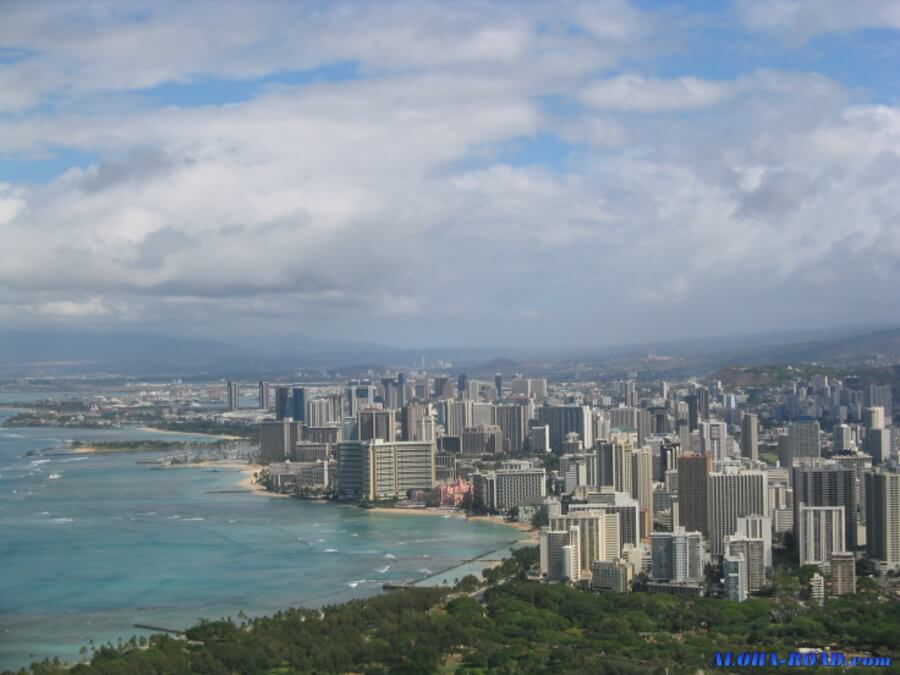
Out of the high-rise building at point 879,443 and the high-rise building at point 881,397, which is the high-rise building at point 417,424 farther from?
the high-rise building at point 881,397

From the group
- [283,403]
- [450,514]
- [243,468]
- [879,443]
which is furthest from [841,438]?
[283,403]

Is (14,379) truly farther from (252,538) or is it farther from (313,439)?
(252,538)

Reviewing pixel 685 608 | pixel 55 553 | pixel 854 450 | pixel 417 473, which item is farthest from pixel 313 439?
pixel 685 608

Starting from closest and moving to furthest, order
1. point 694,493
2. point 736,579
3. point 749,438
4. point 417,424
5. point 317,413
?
1. point 736,579
2. point 694,493
3. point 749,438
4. point 417,424
5. point 317,413

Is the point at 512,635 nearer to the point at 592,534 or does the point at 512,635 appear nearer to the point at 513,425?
the point at 592,534

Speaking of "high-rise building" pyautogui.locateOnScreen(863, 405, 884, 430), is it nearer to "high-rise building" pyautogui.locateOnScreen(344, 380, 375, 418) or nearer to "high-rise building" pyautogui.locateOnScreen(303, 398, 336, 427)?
"high-rise building" pyautogui.locateOnScreen(303, 398, 336, 427)

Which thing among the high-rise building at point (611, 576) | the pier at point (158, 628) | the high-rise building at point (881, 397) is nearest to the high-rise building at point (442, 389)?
the high-rise building at point (881, 397)

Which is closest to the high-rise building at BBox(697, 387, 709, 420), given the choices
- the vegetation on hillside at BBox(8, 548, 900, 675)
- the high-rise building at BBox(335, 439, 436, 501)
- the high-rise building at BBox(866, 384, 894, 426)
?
the high-rise building at BBox(866, 384, 894, 426)
